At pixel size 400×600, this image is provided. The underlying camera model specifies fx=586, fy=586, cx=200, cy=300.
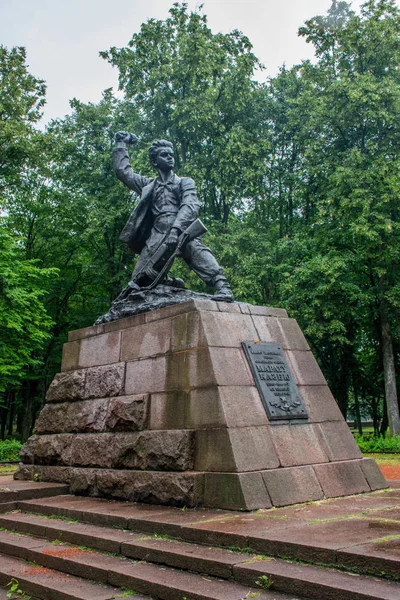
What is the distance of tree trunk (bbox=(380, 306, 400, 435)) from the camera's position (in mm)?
18469

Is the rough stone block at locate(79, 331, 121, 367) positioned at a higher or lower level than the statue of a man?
lower

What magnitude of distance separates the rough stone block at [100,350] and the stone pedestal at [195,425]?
2cm

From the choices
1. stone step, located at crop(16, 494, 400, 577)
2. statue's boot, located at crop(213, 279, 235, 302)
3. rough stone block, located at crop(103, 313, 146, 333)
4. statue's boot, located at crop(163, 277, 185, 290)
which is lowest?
stone step, located at crop(16, 494, 400, 577)

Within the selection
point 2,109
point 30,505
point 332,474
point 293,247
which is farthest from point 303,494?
point 2,109

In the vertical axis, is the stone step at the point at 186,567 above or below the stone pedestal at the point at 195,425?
below

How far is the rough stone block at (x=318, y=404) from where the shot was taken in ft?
21.7

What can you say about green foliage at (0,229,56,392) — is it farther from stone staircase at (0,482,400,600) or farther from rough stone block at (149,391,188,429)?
stone staircase at (0,482,400,600)

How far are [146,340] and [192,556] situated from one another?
338cm

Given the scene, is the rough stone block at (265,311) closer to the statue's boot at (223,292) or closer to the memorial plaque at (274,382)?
the statue's boot at (223,292)

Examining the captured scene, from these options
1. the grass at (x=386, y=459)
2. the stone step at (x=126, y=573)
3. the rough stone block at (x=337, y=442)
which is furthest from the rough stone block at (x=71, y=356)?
the grass at (x=386, y=459)

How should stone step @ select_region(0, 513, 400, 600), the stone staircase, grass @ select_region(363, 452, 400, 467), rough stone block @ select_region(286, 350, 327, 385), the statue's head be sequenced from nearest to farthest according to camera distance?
stone step @ select_region(0, 513, 400, 600), the stone staircase, rough stone block @ select_region(286, 350, 327, 385), the statue's head, grass @ select_region(363, 452, 400, 467)

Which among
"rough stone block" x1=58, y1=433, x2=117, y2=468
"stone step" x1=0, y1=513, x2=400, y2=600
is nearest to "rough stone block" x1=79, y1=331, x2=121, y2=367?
"rough stone block" x1=58, y1=433, x2=117, y2=468

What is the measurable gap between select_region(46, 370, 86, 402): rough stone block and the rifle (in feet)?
4.54

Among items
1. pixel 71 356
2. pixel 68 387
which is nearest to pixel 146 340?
pixel 68 387
